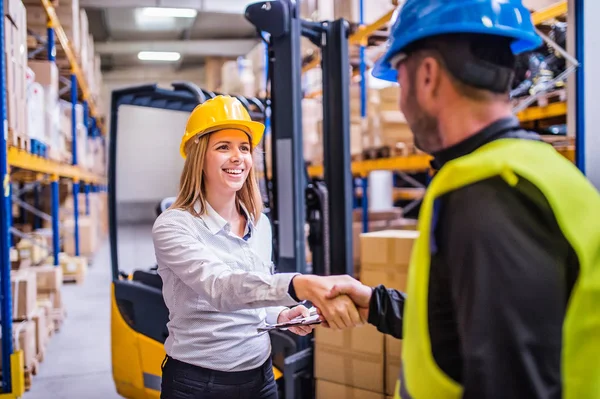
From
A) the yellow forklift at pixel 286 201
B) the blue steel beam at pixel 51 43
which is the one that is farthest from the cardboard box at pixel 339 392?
the blue steel beam at pixel 51 43

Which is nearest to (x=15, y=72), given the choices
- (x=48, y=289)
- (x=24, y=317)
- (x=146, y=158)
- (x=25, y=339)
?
(x=24, y=317)

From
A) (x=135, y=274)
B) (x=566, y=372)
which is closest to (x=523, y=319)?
(x=566, y=372)

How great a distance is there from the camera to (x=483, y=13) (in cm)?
117

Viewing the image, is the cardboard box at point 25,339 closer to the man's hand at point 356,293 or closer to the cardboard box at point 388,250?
the cardboard box at point 388,250

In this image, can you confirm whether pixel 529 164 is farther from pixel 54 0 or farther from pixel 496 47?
pixel 54 0

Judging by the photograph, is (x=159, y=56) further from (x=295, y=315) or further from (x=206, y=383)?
(x=206, y=383)

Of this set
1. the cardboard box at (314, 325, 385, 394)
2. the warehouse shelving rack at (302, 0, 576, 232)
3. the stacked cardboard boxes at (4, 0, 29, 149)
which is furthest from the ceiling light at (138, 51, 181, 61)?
the cardboard box at (314, 325, 385, 394)

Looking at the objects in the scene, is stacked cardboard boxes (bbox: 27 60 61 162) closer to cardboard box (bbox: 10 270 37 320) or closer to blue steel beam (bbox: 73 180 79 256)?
cardboard box (bbox: 10 270 37 320)

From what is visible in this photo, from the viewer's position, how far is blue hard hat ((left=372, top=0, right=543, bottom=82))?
116 cm

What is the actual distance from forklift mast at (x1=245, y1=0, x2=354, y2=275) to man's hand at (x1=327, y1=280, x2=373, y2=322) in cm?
197

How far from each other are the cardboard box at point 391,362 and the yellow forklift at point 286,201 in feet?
1.81

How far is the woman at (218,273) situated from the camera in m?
1.92

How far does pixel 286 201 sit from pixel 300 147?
14.4 inches

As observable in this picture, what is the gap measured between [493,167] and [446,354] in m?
0.36
